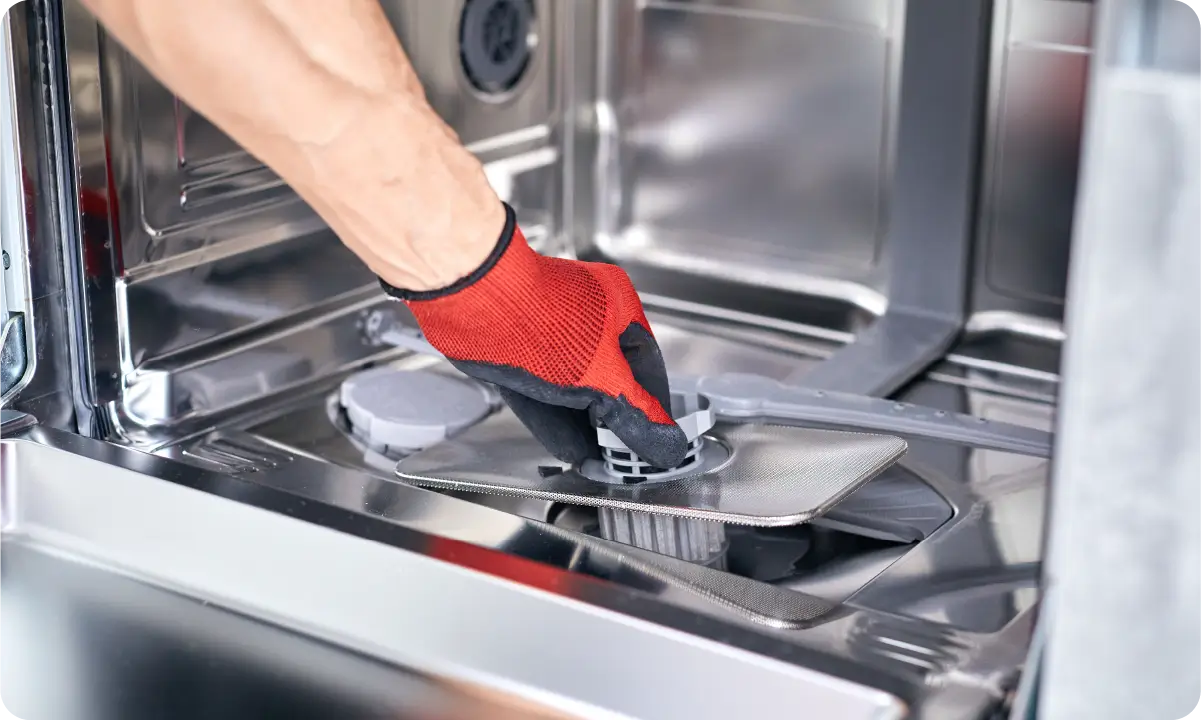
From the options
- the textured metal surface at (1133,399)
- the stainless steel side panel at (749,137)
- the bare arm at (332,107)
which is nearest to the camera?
the textured metal surface at (1133,399)

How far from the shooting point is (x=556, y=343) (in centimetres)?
94

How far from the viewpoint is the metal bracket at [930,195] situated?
1.37 meters

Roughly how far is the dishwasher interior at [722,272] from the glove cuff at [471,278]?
0.17m

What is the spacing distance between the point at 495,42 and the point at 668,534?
69cm

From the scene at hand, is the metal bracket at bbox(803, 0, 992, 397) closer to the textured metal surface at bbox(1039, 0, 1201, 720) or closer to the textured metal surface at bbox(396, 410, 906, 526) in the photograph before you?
the textured metal surface at bbox(396, 410, 906, 526)

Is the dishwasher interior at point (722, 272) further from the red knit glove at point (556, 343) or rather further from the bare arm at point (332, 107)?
the bare arm at point (332, 107)

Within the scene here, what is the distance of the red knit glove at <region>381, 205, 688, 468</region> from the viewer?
0.90 meters

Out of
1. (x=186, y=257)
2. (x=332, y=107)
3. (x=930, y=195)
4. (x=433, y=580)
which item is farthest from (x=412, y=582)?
(x=930, y=195)

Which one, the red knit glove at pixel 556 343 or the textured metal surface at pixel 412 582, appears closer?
the textured metal surface at pixel 412 582

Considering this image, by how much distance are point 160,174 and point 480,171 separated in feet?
→ 1.27

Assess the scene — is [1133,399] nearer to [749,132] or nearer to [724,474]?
[724,474]

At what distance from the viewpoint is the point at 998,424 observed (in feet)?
3.83

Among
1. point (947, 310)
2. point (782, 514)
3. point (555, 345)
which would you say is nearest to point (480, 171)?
point (555, 345)

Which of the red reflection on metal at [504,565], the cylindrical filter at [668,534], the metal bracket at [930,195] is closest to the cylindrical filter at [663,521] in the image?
the cylindrical filter at [668,534]
